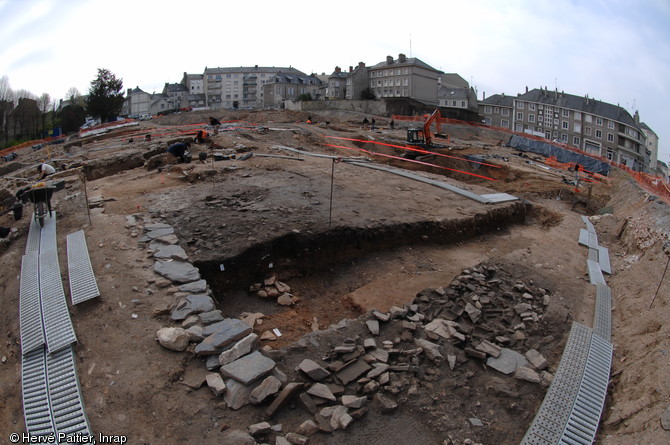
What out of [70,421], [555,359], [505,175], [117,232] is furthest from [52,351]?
[505,175]

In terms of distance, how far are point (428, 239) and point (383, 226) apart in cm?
131

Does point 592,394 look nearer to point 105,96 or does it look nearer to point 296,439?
point 296,439

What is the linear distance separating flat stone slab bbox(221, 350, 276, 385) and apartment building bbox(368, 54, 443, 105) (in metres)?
54.6

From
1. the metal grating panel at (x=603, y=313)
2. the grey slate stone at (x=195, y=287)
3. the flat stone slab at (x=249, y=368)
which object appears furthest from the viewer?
the metal grating panel at (x=603, y=313)

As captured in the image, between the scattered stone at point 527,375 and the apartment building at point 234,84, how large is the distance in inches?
3404

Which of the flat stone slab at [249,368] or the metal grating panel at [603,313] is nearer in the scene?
the flat stone slab at [249,368]

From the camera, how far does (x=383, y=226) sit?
373 inches

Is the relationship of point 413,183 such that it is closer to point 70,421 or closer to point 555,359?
point 555,359

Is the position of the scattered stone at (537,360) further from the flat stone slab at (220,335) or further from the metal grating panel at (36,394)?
the metal grating panel at (36,394)

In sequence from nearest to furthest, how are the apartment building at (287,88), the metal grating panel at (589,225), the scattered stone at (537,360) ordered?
1. the scattered stone at (537,360)
2. the metal grating panel at (589,225)
3. the apartment building at (287,88)

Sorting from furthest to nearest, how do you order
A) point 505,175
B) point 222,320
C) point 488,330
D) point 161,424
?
1. point 505,175
2. point 488,330
3. point 222,320
4. point 161,424

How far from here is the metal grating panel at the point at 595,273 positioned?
8266 millimetres

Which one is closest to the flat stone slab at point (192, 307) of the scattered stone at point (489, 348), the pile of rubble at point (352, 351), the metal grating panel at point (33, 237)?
the pile of rubble at point (352, 351)

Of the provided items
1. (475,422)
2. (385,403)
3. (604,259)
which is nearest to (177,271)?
(385,403)
